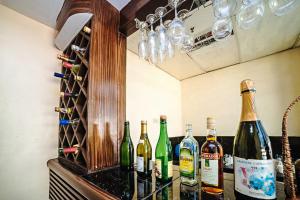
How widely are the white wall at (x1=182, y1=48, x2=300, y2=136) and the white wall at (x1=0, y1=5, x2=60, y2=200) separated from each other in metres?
1.86

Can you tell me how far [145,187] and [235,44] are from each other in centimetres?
152

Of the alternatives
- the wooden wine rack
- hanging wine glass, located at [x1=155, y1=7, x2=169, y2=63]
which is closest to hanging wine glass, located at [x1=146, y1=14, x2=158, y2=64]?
hanging wine glass, located at [x1=155, y1=7, x2=169, y2=63]

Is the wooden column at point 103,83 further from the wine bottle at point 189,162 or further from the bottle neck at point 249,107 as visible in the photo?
the bottle neck at point 249,107

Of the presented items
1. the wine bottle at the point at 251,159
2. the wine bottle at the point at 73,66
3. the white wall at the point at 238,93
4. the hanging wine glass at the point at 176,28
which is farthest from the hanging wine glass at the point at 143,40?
the white wall at the point at 238,93

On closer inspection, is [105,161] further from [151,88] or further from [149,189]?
[151,88]

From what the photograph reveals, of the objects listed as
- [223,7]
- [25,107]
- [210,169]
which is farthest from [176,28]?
[25,107]

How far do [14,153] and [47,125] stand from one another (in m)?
0.22

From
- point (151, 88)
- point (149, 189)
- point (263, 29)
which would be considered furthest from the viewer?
point (151, 88)

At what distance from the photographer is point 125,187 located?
55 cm

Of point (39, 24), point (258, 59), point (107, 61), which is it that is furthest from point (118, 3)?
point (258, 59)

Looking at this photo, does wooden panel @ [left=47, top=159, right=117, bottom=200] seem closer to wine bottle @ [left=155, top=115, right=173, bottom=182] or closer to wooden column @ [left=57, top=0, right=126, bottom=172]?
wooden column @ [left=57, top=0, right=126, bottom=172]

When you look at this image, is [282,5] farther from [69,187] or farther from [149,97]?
[149,97]

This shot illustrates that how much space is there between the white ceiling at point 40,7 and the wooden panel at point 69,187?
97 cm

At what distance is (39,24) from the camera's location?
1.04 metres
